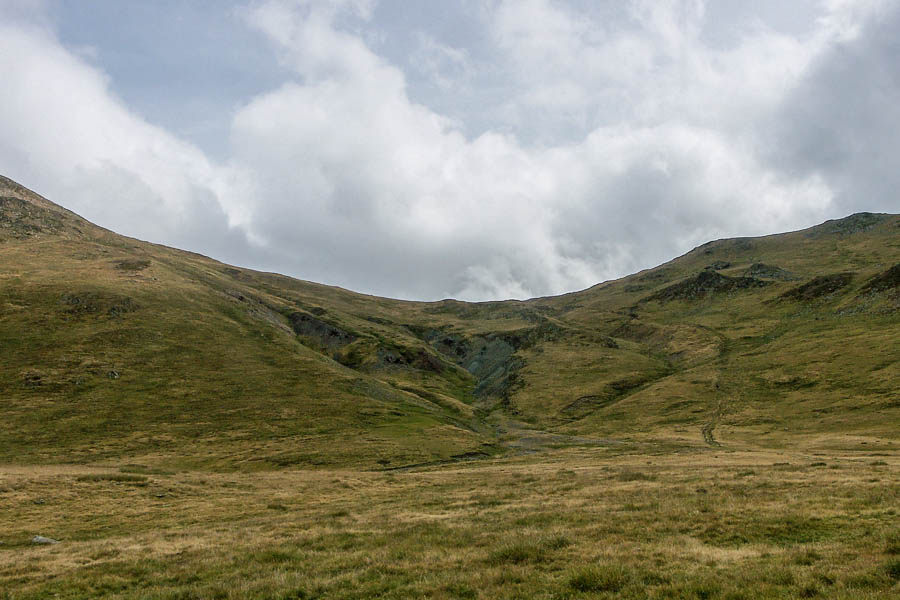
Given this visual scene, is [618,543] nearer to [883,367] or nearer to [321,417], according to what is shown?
[321,417]

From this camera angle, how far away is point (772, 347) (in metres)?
128

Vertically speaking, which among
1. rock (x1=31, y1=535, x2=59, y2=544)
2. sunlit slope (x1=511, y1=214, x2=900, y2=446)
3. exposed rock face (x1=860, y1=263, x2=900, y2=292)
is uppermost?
exposed rock face (x1=860, y1=263, x2=900, y2=292)

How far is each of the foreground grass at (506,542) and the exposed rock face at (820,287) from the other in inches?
6379

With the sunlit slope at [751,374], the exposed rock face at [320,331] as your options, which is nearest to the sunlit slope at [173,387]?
the exposed rock face at [320,331]

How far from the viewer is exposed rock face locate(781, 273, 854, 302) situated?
160250 millimetres

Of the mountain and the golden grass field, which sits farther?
the mountain

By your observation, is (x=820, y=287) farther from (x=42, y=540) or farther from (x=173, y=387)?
(x=42, y=540)

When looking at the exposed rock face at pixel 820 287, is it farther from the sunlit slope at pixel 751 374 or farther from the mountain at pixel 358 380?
the mountain at pixel 358 380

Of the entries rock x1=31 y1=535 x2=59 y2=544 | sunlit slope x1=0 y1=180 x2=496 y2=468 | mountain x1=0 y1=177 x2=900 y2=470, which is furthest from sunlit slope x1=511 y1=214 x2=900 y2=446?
rock x1=31 y1=535 x2=59 y2=544

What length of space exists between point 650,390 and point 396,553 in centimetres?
11071

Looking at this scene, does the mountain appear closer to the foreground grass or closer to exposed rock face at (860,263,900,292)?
exposed rock face at (860,263,900,292)

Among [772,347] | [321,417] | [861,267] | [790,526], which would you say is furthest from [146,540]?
[861,267]

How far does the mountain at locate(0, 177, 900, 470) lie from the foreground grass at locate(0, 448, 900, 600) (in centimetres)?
3359

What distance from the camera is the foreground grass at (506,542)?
1142 cm
